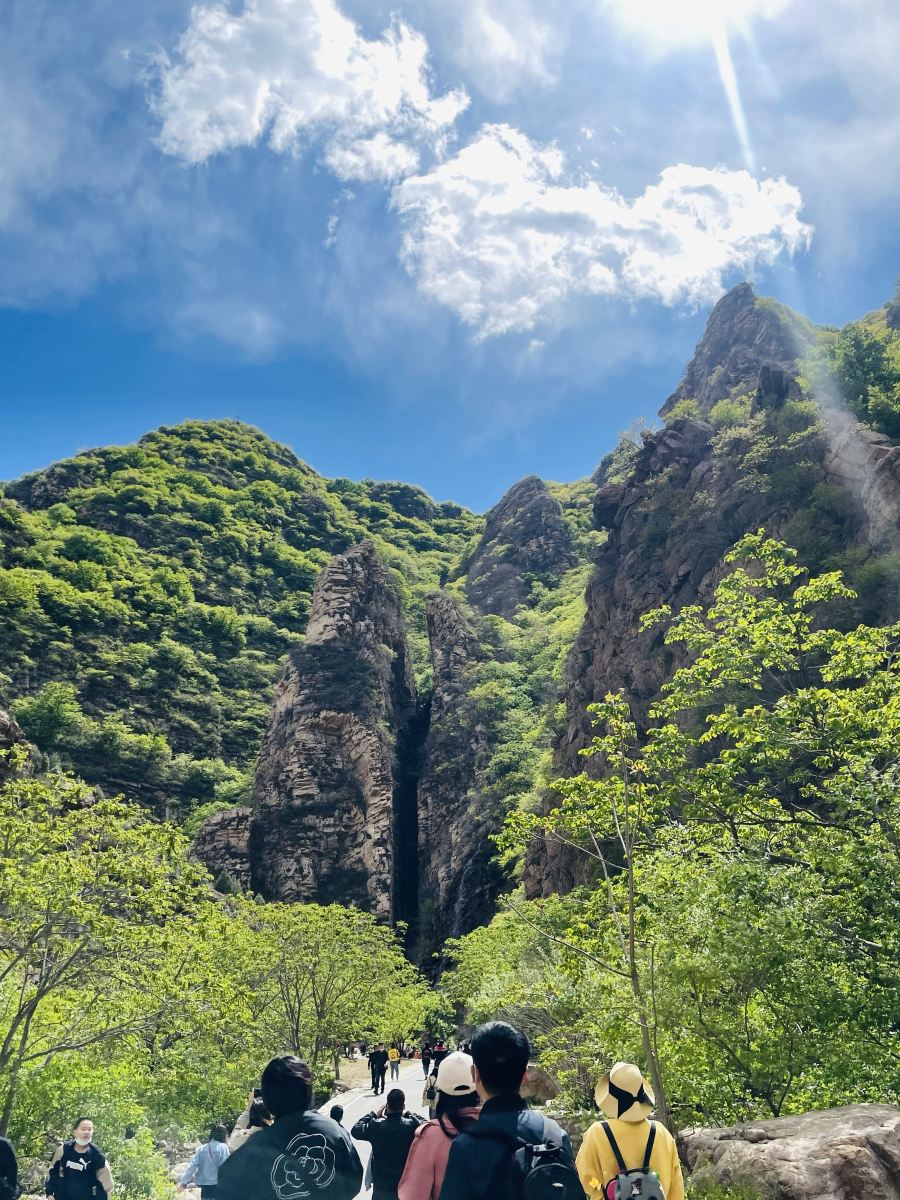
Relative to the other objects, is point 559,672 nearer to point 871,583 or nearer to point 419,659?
point 419,659

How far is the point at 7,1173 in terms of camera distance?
20.3 feet

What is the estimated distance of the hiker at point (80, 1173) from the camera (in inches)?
275

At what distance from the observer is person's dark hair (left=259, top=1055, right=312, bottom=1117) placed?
3.84m

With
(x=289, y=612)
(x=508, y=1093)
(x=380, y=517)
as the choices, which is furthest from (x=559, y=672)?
(x=380, y=517)

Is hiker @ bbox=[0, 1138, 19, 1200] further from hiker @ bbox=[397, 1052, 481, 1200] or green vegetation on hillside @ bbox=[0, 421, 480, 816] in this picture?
green vegetation on hillside @ bbox=[0, 421, 480, 816]

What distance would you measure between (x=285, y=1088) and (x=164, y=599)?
281 ft

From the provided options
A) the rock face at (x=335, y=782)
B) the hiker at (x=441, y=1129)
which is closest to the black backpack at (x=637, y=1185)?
the hiker at (x=441, y=1129)

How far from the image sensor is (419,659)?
312 ft

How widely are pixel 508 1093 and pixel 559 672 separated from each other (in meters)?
70.2

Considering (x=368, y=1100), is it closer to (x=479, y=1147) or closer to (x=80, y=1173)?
(x=80, y=1173)

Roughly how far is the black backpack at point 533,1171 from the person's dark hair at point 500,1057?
0.70 ft

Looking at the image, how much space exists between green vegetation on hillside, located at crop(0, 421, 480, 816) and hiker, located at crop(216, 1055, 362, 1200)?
201 feet

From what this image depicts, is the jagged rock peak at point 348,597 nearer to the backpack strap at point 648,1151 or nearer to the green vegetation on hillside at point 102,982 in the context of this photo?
the green vegetation on hillside at point 102,982

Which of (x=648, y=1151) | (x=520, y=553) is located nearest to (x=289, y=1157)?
(x=648, y=1151)
